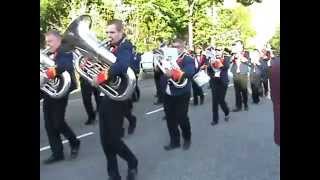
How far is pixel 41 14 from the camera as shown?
350 cm

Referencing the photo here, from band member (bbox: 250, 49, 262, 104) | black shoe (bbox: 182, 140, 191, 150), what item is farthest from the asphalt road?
band member (bbox: 250, 49, 262, 104)

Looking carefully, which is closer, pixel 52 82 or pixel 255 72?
pixel 52 82

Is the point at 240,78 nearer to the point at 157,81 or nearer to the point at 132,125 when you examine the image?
the point at 157,81

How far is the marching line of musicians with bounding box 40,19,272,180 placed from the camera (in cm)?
351

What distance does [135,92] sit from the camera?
11.6 ft

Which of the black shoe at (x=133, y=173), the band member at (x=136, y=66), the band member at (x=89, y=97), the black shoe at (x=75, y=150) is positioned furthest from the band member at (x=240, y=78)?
the black shoe at (x=75, y=150)

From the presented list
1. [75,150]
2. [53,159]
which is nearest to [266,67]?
[75,150]

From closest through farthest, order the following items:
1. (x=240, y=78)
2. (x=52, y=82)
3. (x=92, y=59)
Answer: (x=92, y=59) → (x=52, y=82) → (x=240, y=78)

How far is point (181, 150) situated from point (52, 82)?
981 mm

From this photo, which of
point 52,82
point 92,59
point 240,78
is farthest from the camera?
point 240,78
